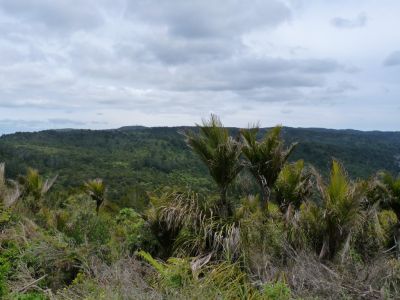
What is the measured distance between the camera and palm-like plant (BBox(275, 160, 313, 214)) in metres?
8.34

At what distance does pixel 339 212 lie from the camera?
19.0 ft

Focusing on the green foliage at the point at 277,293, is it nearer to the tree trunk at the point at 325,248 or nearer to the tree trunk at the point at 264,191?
the tree trunk at the point at 325,248

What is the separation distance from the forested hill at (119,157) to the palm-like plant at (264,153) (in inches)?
1842

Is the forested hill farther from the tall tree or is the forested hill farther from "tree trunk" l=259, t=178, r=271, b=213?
"tree trunk" l=259, t=178, r=271, b=213

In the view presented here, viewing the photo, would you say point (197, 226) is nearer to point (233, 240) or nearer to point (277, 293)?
point (233, 240)

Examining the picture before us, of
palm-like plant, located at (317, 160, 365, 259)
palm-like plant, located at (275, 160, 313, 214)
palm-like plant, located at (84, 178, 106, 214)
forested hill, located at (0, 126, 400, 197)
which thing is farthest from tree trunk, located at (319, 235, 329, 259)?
forested hill, located at (0, 126, 400, 197)

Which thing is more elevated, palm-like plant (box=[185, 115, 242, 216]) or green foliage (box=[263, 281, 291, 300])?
palm-like plant (box=[185, 115, 242, 216])

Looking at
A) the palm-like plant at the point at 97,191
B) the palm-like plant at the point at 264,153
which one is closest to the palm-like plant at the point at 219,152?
the palm-like plant at the point at 264,153

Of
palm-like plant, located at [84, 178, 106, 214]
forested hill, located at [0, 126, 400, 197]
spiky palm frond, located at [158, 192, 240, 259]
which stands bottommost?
forested hill, located at [0, 126, 400, 197]

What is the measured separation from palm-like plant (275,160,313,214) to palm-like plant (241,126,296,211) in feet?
3.93

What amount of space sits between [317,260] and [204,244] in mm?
1471

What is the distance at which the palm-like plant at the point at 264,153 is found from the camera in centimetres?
695

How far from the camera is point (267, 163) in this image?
700cm

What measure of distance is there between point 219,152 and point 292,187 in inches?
96.3
